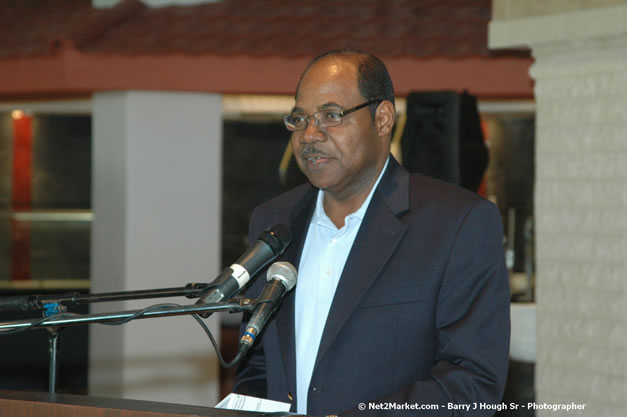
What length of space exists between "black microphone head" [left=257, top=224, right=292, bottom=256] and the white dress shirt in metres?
0.33

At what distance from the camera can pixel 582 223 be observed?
4883mm

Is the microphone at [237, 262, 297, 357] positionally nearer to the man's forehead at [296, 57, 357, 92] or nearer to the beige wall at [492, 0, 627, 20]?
the man's forehead at [296, 57, 357, 92]

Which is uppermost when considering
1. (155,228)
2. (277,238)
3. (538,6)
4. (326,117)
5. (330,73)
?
(538,6)

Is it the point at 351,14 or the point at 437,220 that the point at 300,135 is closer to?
the point at 437,220

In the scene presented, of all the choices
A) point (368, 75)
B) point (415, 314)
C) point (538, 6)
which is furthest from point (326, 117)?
point (538, 6)

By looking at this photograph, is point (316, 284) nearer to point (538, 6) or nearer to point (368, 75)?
point (368, 75)

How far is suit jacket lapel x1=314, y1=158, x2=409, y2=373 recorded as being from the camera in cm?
211

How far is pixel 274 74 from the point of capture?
18.8ft

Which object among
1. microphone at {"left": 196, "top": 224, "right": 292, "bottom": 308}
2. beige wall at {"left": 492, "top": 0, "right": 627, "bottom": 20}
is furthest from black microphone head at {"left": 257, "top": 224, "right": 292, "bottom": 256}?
beige wall at {"left": 492, "top": 0, "right": 627, "bottom": 20}

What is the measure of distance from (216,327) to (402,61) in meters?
2.24

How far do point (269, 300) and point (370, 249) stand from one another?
482 mm

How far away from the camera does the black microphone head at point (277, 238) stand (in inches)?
74.4

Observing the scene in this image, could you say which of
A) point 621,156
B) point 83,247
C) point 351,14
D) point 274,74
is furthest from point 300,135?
point 83,247

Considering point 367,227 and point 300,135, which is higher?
point 300,135
